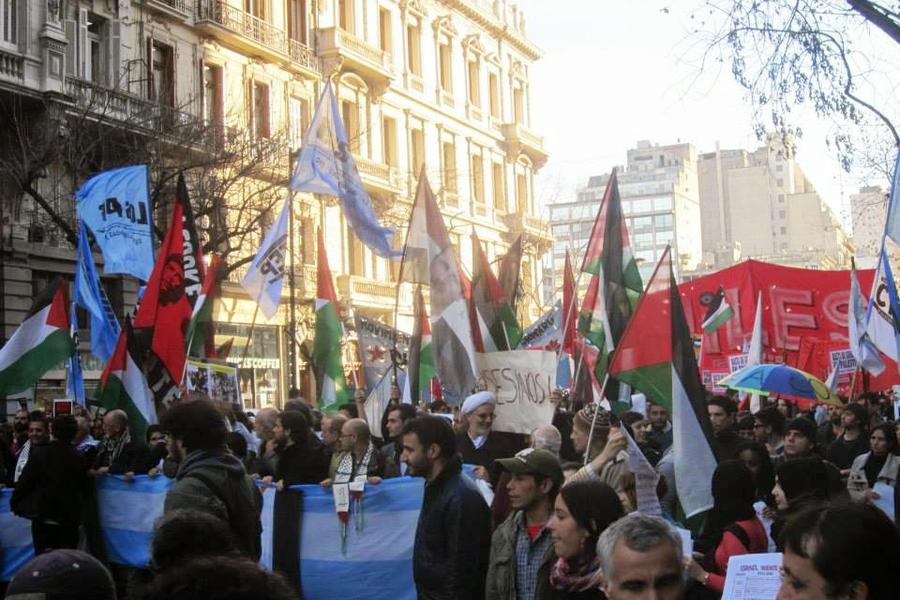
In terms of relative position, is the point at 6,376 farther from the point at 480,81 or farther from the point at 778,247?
the point at 778,247

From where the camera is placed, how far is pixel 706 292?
61.6 feet

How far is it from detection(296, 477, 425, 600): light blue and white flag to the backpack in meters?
2.75

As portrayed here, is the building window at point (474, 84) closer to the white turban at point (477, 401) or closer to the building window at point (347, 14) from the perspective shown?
the building window at point (347, 14)

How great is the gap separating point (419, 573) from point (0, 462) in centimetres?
700

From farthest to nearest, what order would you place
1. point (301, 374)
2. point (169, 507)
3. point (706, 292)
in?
point (301, 374)
point (706, 292)
point (169, 507)

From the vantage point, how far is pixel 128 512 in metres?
9.62

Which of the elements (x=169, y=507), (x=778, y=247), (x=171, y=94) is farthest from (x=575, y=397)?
(x=778, y=247)

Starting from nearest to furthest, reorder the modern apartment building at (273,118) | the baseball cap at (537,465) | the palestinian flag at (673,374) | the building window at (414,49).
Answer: the baseball cap at (537,465) → the palestinian flag at (673,374) → the modern apartment building at (273,118) → the building window at (414,49)

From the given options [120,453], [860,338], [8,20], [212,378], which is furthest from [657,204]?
[120,453]

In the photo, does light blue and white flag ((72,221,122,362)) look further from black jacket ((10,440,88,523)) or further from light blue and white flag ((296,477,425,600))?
light blue and white flag ((296,477,425,600))

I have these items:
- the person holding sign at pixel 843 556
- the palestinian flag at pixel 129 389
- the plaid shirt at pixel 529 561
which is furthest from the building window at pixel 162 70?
the person holding sign at pixel 843 556

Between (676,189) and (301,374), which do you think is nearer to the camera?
(301,374)

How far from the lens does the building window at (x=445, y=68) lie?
1756 inches

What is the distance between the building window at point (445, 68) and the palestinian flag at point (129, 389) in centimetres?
3583
